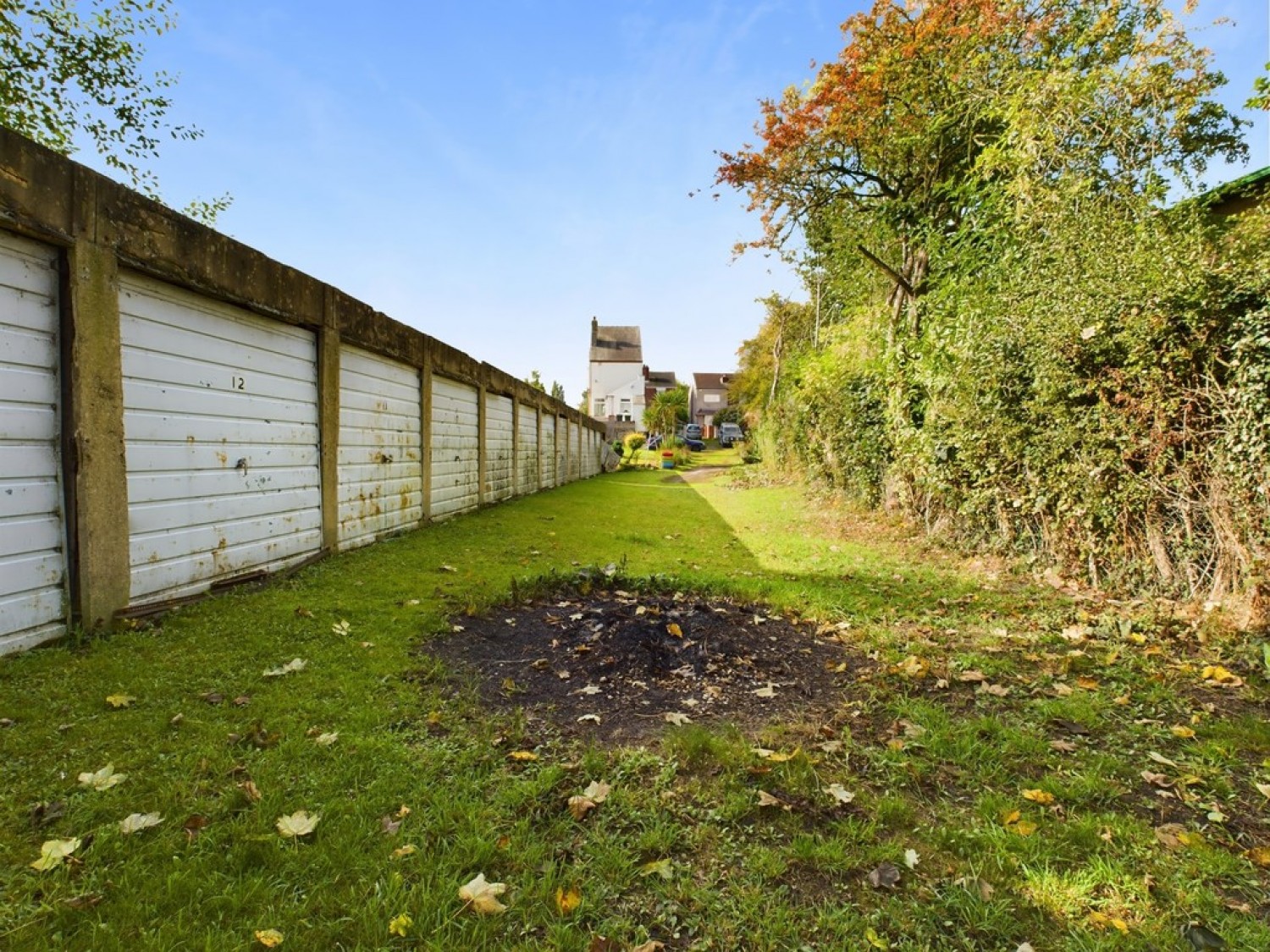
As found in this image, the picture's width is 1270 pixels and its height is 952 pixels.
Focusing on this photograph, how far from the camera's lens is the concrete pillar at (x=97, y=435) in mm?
3291

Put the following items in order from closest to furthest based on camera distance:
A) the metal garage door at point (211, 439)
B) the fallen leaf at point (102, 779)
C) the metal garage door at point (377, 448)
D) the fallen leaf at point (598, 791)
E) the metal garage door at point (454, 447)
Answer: the fallen leaf at point (102, 779), the fallen leaf at point (598, 791), the metal garage door at point (211, 439), the metal garage door at point (377, 448), the metal garage door at point (454, 447)

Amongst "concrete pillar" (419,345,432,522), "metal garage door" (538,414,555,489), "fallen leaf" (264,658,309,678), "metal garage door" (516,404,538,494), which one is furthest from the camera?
"metal garage door" (538,414,555,489)

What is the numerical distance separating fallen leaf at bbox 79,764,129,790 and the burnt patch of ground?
1.47m

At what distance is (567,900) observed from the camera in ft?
5.65

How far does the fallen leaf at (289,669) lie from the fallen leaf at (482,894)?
1991 millimetres

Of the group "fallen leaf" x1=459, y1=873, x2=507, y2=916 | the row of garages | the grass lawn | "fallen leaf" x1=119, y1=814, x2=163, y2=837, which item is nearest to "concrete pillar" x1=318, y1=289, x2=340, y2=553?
the row of garages

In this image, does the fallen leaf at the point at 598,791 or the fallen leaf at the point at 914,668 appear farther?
the fallen leaf at the point at 914,668

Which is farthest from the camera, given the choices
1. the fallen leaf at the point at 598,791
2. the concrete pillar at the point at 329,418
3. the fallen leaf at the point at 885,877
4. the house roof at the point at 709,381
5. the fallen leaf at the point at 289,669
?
the house roof at the point at 709,381

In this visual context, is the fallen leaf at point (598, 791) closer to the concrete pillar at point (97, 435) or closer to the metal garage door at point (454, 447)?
the concrete pillar at point (97, 435)

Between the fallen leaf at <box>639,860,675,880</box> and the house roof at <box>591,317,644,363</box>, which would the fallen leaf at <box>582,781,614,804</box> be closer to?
the fallen leaf at <box>639,860,675,880</box>

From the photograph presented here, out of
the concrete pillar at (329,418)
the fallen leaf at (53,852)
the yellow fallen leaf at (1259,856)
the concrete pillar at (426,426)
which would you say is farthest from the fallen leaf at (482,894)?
the concrete pillar at (426,426)

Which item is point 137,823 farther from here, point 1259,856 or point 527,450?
point 527,450

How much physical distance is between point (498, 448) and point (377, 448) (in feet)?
15.7

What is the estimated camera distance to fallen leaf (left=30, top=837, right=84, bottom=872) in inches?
67.4
